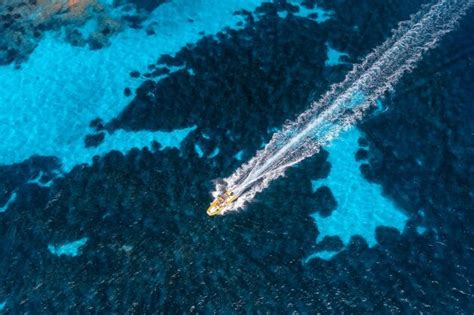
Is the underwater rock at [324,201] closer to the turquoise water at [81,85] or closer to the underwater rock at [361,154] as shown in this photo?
the underwater rock at [361,154]

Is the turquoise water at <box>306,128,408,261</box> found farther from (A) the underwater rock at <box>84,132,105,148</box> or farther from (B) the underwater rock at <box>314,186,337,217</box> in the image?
(A) the underwater rock at <box>84,132,105,148</box>

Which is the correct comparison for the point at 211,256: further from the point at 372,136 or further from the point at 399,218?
the point at 372,136

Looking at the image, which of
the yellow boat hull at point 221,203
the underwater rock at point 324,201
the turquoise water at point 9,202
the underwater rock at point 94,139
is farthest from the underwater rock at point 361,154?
the turquoise water at point 9,202

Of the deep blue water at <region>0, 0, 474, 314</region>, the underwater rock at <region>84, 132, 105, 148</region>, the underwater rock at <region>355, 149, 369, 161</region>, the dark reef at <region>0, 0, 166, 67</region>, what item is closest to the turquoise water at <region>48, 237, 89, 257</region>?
the deep blue water at <region>0, 0, 474, 314</region>

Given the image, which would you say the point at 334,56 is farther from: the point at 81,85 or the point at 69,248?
the point at 69,248

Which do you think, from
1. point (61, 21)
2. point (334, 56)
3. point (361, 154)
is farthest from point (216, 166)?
point (61, 21)

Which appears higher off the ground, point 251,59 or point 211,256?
point 251,59

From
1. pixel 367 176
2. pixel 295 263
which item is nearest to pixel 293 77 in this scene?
pixel 367 176
